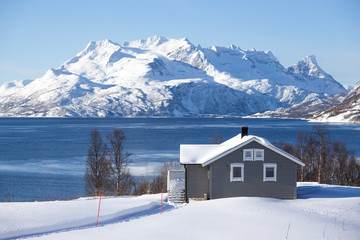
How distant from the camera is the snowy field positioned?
1952 cm

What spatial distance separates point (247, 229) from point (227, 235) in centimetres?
163

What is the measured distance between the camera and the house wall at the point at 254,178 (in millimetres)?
33125

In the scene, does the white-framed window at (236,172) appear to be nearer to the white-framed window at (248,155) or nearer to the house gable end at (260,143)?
the white-framed window at (248,155)

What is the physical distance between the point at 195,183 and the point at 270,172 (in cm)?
630

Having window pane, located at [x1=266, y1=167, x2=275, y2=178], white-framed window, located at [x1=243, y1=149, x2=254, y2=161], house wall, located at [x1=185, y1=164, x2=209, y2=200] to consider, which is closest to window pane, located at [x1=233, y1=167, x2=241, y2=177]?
white-framed window, located at [x1=243, y1=149, x2=254, y2=161]

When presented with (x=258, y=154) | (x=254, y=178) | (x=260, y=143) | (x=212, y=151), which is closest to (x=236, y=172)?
(x=254, y=178)

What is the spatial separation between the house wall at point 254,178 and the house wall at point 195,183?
1589mm

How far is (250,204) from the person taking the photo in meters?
27.8

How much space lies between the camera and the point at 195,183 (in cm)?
3453

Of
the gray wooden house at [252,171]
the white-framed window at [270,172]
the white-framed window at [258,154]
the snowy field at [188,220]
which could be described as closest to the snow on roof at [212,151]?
the gray wooden house at [252,171]

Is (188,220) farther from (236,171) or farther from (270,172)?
(270,172)

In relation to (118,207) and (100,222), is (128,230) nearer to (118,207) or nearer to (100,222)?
(100,222)

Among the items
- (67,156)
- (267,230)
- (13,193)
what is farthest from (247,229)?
(67,156)

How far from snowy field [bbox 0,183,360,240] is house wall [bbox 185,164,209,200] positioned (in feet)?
15.8
